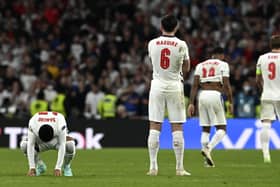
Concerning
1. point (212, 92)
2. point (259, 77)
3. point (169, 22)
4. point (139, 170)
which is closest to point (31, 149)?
point (169, 22)

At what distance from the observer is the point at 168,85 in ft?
50.1

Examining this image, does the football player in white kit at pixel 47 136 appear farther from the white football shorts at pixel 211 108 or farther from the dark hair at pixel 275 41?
the dark hair at pixel 275 41

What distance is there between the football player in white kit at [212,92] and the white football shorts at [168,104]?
9.42ft

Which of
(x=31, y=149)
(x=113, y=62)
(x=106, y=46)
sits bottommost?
(x=31, y=149)

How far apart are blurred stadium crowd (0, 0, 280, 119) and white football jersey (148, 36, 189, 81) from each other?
13038 millimetres

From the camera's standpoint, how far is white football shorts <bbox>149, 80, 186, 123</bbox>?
50.1 feet

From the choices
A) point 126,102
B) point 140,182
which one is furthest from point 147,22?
point 140,182

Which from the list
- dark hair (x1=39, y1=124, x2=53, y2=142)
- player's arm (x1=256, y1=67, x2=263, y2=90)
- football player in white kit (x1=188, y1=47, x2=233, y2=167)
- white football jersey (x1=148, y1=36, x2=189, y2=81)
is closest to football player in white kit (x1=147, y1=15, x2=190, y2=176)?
white football jersey (x1=148, y1=36, x2=189, y2=81)

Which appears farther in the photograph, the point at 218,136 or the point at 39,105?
the point at 39,105

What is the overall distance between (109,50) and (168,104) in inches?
636

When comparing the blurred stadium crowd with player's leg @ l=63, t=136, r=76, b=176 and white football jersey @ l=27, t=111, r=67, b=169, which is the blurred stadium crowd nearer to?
player's leg @ l=63, t=136, r=76, b=176

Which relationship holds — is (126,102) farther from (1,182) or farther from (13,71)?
(1,182)

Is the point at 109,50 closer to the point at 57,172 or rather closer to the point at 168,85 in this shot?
the point at 168,85

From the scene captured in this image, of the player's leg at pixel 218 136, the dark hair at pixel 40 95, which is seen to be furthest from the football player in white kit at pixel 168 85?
the dark hair at pixel 40 95
